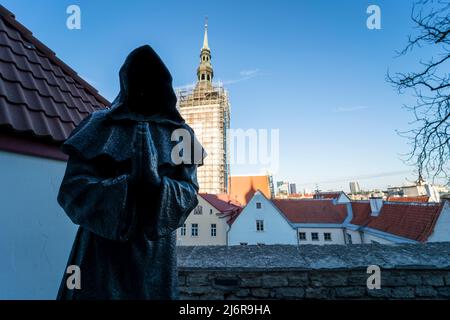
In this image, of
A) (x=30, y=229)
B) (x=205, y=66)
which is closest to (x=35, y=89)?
(x=30, y=229)

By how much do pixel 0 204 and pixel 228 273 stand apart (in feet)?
6.44

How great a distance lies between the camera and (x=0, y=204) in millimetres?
1481

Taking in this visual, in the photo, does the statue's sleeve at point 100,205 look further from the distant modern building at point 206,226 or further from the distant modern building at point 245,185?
the distant modern building at point 245,185

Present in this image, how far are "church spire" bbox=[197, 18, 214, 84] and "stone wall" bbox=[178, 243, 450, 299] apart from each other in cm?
3490

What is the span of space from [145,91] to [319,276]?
7.24 ft

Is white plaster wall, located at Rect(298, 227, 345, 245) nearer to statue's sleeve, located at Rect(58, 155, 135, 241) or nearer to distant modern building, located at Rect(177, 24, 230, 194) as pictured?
distant modern building, located at Rect(177, 24, 230, 194)

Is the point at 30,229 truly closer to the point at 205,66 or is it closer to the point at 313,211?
the point at 313,211

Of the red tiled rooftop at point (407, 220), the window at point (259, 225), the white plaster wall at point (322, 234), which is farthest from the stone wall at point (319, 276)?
the white plaster wall at point (322, 234)

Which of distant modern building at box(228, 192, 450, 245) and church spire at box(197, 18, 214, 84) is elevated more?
church spire at box(197, 18, 214, 84)

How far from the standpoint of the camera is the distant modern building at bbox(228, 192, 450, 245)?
10328 millimetres

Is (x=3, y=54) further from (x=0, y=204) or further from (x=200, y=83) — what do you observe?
(x=200, y=83)

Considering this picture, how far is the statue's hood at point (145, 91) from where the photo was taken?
1192 millimetres

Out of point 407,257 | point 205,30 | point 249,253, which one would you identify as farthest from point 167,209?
point 205,30

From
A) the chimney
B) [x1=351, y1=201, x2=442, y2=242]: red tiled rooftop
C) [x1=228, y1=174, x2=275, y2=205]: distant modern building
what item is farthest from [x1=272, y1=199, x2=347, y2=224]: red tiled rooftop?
[x1=228, y1=174, x2=275, y2=205]: distant modern building
